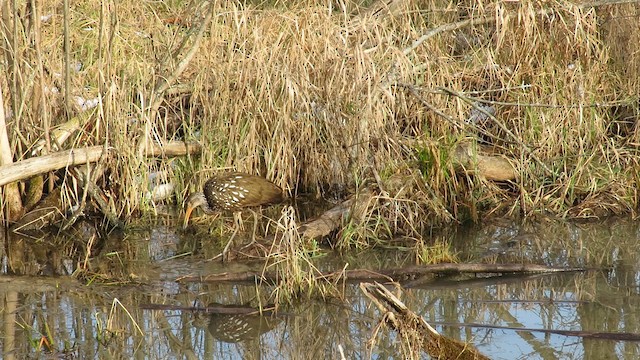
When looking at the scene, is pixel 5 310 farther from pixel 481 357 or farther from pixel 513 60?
pixel 513 60

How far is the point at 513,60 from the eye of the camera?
8383mm

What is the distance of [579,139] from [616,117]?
0.81 metres

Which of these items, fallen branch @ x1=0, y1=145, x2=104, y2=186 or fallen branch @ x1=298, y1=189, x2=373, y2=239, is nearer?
fallen branch @ x1=298, y1=189, x2=373, y2=239

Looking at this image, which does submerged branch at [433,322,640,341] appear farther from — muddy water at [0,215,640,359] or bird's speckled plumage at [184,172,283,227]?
bird's speckled plumage at [184,172,283,227]

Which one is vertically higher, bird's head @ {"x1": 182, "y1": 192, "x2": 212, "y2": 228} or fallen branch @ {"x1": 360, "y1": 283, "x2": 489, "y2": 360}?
bird's head @ {"x1": 182, "y1": 192, "x2": 212, "y2": 228}

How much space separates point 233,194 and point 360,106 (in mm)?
1238

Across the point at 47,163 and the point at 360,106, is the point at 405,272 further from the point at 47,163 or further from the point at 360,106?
the point at 47,163

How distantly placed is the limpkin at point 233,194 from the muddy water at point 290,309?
34 cm

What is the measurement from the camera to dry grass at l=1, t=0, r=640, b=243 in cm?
749

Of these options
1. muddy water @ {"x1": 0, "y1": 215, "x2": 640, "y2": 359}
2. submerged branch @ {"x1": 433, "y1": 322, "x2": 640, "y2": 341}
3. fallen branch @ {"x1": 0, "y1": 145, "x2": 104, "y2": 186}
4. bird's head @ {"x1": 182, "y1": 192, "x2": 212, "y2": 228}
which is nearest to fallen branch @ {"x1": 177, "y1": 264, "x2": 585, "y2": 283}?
muddy water @ {"x1": 0, "y1": 215, "x2": 640, "y2": 359}

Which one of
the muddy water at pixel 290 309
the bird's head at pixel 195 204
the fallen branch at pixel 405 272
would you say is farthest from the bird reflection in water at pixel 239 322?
the bird's head at pixel 195 204

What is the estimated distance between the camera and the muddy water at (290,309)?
16.4 ft

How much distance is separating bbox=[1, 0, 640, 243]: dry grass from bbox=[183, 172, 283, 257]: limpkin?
0.47 meters

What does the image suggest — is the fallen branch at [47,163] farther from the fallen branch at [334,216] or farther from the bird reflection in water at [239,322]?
the bird reflection in water at [239,322]
